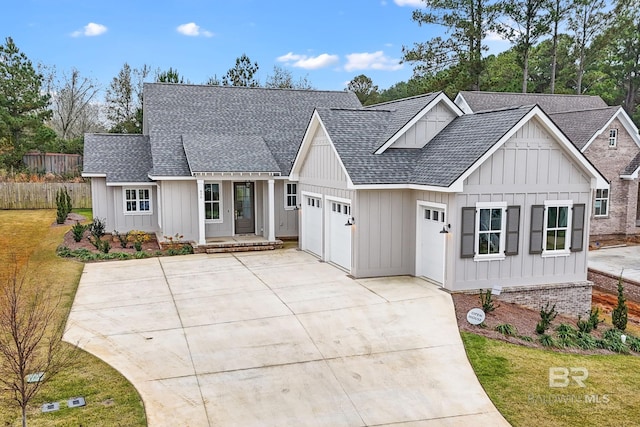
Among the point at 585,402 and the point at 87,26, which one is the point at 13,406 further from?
the point at 87,26

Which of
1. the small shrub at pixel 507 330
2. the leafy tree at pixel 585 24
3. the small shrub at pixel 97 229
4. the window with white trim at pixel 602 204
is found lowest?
the small shrub at pixel 507 330

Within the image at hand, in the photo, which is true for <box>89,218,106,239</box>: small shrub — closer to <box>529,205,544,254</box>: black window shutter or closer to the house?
the house

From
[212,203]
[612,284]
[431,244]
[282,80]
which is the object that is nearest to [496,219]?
[431,244]

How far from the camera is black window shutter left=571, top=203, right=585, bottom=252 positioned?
12633 millimetres

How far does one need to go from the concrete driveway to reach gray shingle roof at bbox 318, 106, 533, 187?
2719 mm

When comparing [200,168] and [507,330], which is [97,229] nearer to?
[200,168]

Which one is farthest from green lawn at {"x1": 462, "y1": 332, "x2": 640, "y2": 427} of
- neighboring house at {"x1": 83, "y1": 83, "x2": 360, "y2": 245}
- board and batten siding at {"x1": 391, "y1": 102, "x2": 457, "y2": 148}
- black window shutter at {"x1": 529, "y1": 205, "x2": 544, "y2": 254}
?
neighboring house at {"x1": 83, "y1": 83, "x2": 360, "y2": 245}

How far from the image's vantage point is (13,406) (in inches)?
256

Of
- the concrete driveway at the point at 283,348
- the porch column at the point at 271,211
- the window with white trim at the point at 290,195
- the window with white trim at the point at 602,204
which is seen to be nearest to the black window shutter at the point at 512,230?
the concrete driveway at the point at 283,348

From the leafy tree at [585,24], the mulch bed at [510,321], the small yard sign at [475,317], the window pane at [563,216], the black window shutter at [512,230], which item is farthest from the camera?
the leafy tree at [585,24]

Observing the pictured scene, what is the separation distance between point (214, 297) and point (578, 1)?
33588 millimetres

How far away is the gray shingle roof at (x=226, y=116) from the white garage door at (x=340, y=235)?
4.53m

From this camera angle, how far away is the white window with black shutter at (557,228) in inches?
485

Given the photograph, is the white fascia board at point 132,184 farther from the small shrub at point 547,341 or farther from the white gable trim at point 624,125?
the white gable trim at point 624,125
